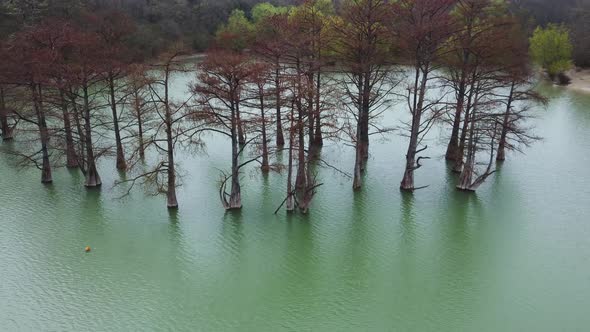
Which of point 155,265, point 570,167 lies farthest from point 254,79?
point 570,167

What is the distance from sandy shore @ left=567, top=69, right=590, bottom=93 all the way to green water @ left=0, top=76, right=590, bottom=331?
3292 cm

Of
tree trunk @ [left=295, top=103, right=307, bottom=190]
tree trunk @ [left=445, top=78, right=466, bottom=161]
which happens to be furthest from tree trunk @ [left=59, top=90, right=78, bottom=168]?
tree trunk @ [left=445, top=78, right=466, bottom=161]

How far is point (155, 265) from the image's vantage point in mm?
17562

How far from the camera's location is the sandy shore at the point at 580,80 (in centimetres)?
5469

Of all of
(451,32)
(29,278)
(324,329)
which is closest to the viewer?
(324,329)

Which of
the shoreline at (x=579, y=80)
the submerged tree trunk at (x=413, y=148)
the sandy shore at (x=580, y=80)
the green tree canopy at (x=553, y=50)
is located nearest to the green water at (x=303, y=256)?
the submerged tree trunk at (x=413, y=148)

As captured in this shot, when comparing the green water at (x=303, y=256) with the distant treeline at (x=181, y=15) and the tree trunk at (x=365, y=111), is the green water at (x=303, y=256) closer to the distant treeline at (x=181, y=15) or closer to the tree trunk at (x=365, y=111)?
the tree trunk at (x=365, y=111)

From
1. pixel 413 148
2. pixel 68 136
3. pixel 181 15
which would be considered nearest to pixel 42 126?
pixel 68 136

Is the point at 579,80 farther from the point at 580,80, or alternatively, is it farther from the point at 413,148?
the point at 413,148

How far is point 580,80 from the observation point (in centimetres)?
5794

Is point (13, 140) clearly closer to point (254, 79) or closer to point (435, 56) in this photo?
point (254, 79)

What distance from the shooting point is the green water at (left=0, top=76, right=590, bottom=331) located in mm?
14883

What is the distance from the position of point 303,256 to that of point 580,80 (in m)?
52.9

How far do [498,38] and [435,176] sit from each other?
7476 mm
